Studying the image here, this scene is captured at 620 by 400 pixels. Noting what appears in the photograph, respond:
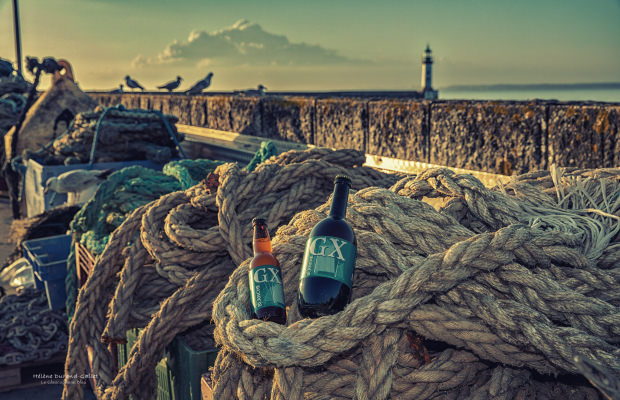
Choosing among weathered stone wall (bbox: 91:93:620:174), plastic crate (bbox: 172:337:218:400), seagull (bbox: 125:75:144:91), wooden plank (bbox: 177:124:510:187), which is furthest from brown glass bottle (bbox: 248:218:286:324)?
seagull (bbox: 125:75:144:91)

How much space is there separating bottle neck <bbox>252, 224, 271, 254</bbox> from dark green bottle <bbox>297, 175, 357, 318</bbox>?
0.60 feet

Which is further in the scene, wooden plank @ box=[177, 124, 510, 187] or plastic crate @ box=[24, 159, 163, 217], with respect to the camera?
plastic crate @ box=[24, 159, 163, 217]

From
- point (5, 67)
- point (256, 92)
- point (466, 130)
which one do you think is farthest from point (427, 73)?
point (466, 130)

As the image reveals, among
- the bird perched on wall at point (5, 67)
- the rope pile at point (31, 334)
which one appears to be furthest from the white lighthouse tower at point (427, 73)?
the rope pile at point (31, 334)

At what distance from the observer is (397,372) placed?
1.54 metres

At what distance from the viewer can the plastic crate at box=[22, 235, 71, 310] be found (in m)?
4.02

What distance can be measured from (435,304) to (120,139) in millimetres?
5276

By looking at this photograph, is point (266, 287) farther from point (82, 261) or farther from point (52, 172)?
point (52, 172)

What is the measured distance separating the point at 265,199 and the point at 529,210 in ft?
3.36

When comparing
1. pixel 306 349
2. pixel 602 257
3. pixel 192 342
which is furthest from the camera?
pixel 192 342

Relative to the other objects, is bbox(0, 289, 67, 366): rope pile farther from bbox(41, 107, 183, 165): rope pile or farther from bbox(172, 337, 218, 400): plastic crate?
bbox(172, 337, 218, 400): plastic crate

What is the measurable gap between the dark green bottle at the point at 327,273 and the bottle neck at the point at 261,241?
0.18 meters

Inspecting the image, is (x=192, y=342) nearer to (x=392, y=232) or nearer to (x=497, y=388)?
(x=392, y=232)

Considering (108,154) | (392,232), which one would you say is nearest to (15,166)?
(108,154)
